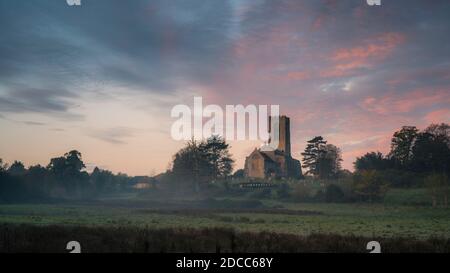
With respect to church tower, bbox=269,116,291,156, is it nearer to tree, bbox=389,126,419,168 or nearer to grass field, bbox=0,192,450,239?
tree, bbox=389,126,419,168

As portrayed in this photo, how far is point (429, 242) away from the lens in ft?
77.9

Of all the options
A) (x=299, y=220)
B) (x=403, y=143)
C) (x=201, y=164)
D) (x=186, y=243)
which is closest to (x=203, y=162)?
(x=201, y=164)

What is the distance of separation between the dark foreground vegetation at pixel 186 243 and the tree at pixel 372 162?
232 feet

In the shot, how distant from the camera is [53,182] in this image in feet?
395

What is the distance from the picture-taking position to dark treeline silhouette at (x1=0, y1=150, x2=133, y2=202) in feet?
322

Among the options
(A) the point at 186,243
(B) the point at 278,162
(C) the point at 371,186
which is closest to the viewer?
(A) the point at 186,243

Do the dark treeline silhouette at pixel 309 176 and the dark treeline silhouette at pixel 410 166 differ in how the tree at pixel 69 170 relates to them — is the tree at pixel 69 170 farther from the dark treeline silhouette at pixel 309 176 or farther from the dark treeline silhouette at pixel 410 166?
the dark treeline silhouette at pixel 410 166

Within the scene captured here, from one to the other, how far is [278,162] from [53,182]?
75.6m

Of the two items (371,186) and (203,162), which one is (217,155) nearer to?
(203,162)

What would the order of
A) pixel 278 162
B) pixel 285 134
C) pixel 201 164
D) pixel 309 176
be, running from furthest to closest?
pixel 285 134, pixel 278 162, pixel 309 176, pixel 201 164
